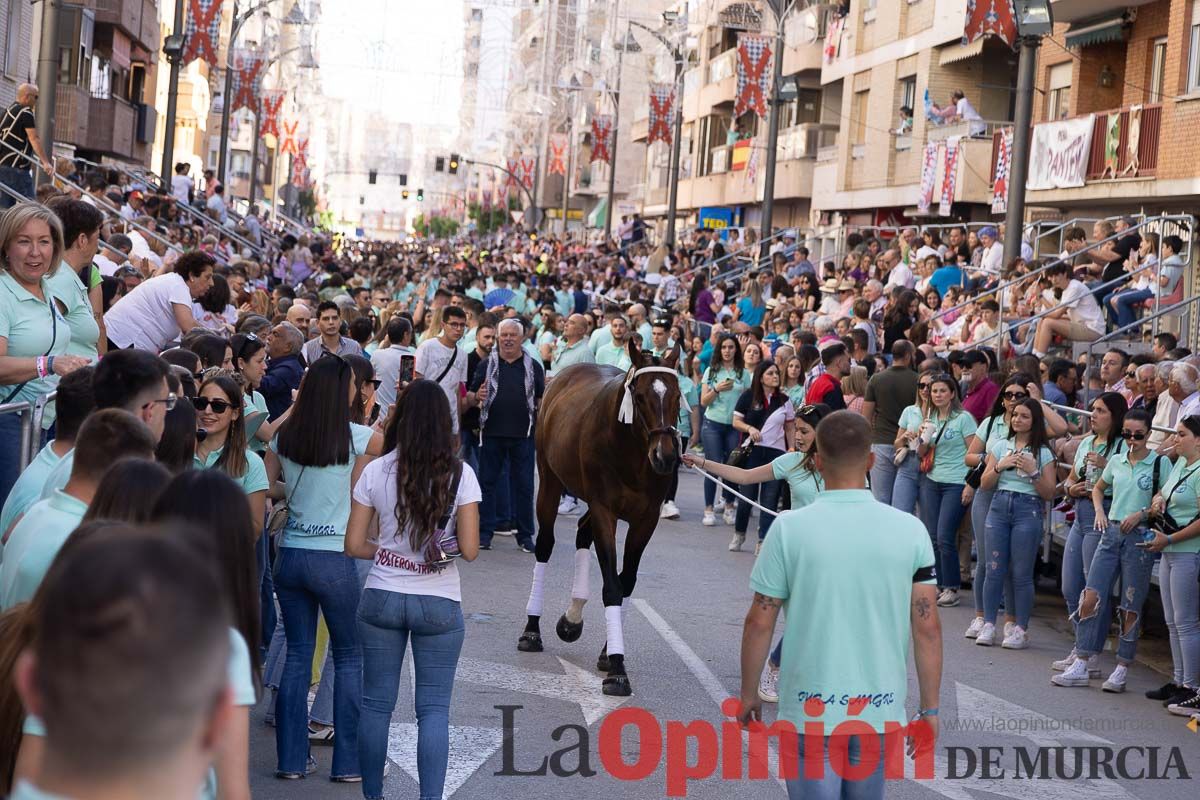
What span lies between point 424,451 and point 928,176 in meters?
30.0

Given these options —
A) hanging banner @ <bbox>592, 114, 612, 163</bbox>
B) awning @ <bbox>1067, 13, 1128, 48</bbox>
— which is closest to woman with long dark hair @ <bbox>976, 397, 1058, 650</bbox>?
awning @ <bbox>1067, 13, 1128, 48</bbox>

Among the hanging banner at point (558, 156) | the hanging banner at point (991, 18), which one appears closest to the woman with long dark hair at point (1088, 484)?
the hanging banner at point (991, 18)

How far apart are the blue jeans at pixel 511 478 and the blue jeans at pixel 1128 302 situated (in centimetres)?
833

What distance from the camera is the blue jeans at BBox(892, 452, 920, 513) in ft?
45.9

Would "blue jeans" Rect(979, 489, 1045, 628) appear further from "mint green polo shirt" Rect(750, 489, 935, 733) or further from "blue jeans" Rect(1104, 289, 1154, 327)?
"blue jeans" Rect(1104, 289, 1154, 327)

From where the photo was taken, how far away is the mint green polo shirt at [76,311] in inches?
311

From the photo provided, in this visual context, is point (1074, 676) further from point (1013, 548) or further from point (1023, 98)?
point (1023, 98)

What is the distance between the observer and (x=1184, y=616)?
33.5ft

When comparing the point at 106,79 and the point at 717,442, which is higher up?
the point at 106,79

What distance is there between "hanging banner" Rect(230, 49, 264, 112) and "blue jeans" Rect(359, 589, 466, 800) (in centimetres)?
4488

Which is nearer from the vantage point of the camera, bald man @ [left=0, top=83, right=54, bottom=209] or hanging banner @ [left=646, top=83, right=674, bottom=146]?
bald man @ [left=0, top=83, right=54, bottom=209]

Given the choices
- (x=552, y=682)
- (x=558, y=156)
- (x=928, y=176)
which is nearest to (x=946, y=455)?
(x=552, y=682)

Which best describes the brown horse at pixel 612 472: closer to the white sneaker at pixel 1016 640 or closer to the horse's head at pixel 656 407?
the horse's head at pixel 656 407

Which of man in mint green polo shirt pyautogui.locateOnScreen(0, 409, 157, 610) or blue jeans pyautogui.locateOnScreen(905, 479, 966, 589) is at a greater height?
man in mint green polo shirt pyautogui.locateOnScreen(0, 409, 157, 610)
